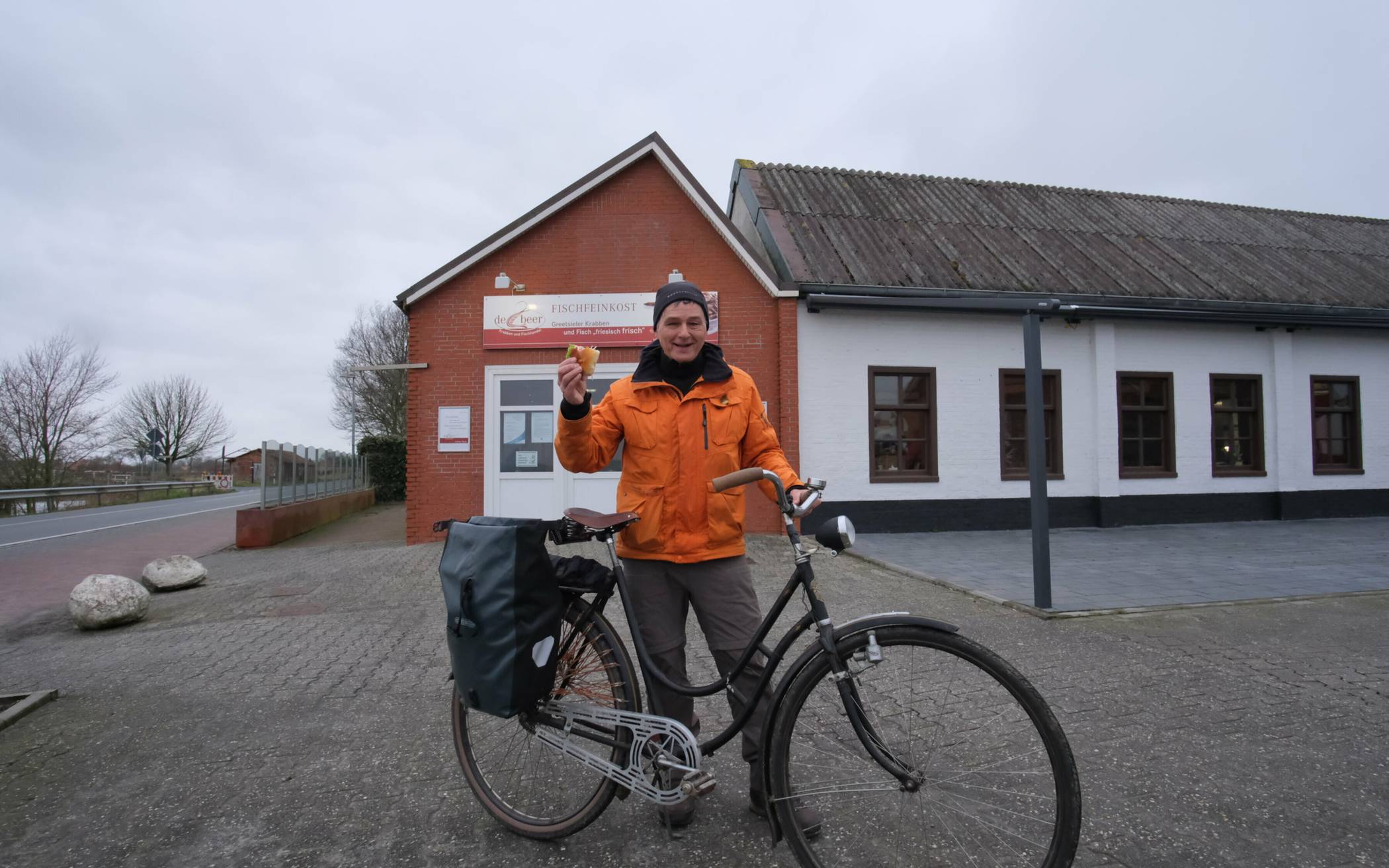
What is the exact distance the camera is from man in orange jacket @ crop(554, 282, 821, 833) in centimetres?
249

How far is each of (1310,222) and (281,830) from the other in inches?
878

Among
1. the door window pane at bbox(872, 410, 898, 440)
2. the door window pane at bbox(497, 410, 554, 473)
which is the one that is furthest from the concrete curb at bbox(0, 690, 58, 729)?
the door window pane at bbox(872, 410, 898, 440)

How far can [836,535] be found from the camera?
2.10 m

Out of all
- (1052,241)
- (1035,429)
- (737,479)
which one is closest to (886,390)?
(1035,429)

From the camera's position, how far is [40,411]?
88.9 feet

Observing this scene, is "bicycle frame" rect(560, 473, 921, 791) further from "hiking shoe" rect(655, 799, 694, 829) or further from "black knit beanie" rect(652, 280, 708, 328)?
"black knit beanie" rect(652, 280, 708, 328)

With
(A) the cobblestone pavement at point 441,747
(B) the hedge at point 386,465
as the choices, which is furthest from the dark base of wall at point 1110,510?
(B) the hedge at point 386,465

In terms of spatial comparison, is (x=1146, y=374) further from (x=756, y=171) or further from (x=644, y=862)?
(x=644, y=862)

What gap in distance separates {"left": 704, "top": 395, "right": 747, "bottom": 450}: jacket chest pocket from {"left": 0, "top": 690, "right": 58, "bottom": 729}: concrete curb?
403cm

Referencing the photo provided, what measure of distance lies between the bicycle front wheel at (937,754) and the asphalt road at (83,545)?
25.8 feet

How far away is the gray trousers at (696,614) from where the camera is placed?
2465 millimetres

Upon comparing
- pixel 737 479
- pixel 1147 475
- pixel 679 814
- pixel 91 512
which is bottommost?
pixel 91 512

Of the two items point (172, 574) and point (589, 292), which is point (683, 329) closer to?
point (172, 574)

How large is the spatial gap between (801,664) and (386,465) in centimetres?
2321
